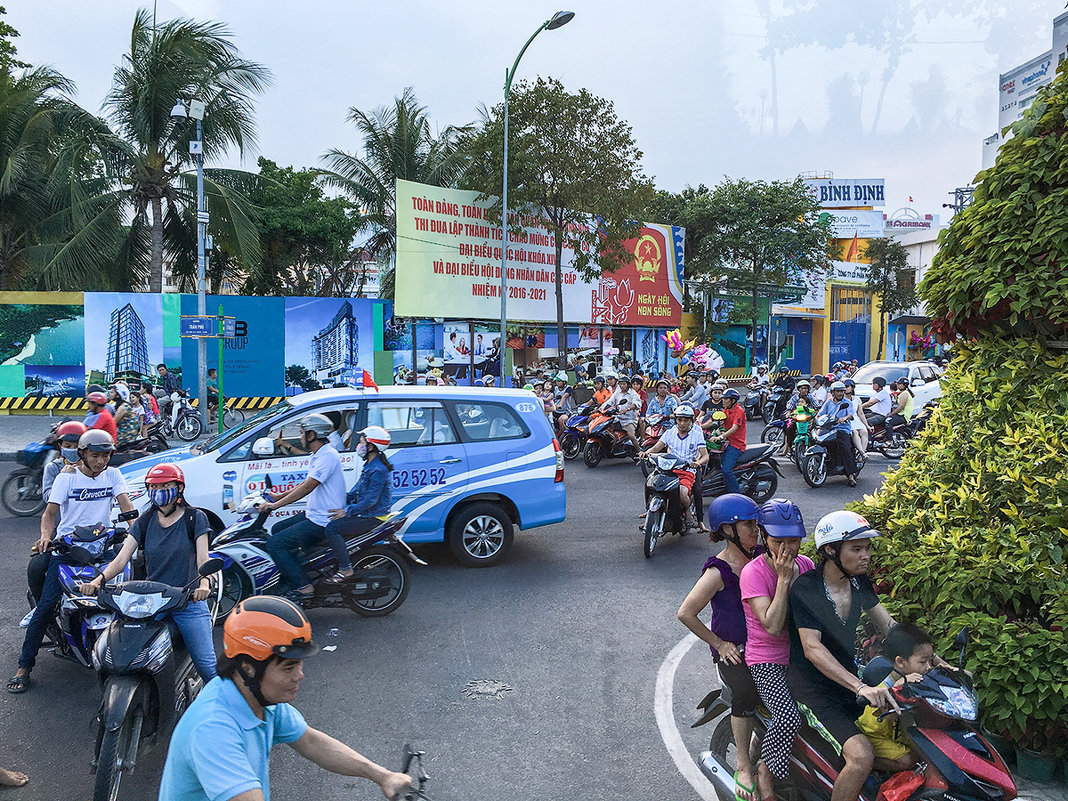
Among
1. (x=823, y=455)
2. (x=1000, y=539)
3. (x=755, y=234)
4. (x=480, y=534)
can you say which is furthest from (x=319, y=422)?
(x=755, y=234)

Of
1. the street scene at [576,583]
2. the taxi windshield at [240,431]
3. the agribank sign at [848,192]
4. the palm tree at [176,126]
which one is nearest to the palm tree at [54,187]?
the palm tree at [176,126]

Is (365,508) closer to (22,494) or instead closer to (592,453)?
(22,494)

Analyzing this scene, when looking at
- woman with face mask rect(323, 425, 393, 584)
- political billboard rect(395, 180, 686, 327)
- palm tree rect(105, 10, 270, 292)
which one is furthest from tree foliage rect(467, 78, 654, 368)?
woman with face mask rect(323, 425, 393, 584)

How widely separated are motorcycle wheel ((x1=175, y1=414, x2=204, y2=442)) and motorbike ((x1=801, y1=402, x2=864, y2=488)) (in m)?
12.4

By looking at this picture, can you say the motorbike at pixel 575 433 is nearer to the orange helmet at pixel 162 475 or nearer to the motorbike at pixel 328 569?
the motorbike at pixel 328 569

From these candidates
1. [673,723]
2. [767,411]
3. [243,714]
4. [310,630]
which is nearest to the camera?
[243,714]

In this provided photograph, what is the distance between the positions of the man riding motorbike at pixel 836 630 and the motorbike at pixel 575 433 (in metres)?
11.8

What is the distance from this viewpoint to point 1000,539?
4.02 metres

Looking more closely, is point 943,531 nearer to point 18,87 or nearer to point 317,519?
point 317,519

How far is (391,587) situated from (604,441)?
339 inches

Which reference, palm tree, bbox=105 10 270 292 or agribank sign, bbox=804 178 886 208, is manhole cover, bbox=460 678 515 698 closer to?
palm tree, bbox=105 10 270 292

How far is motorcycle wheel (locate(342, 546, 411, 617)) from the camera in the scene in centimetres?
670

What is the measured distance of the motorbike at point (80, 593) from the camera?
4660mm

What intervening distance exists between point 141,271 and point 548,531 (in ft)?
63.1
